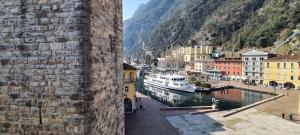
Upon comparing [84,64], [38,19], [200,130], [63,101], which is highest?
[38,19]

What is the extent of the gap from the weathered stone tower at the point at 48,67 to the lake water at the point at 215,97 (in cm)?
4079

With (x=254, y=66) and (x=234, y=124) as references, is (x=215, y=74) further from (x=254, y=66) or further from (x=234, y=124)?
(x=234, y=124)

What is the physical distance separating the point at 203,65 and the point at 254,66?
74.1 feet

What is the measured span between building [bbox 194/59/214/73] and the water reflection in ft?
89.5

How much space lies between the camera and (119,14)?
10.1 metres

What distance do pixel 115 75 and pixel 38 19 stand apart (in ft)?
11.5

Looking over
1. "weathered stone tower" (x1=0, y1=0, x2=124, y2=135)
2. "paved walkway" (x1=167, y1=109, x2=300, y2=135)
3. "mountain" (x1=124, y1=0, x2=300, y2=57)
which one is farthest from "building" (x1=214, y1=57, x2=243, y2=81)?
"weathered stone tower" (x1=0, y1=0, x2=124, y2=135)

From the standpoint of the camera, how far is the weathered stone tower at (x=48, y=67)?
6477 millimetres

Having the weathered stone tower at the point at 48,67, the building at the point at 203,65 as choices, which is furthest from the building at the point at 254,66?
the weathered stone tower at the point at 48,67

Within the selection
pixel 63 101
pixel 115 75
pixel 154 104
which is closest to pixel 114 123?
pixel 115 75

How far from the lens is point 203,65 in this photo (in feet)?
304

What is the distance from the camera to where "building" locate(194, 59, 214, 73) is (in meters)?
89.4

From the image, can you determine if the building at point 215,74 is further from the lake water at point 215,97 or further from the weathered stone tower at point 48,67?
the weathered stone tower at point 48,67

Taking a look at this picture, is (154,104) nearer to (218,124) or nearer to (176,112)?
(176,112)
